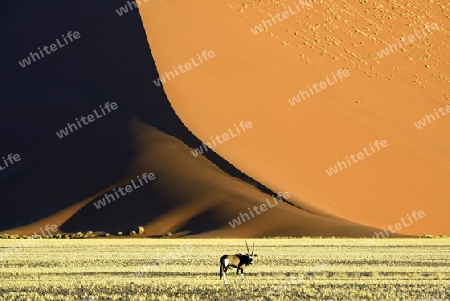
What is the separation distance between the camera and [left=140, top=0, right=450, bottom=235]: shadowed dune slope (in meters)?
39.9

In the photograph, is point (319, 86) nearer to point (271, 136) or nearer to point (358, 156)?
point (358, 156)

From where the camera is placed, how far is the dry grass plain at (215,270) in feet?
51.3

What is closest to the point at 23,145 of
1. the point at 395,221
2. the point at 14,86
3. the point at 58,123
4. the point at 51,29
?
the point at 58,123

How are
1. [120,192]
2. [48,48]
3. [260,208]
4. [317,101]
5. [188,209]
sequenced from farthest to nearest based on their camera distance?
1. [48,48]
2. [317,101]
3. [120,192]
4. [188,209]
5. [260,208]

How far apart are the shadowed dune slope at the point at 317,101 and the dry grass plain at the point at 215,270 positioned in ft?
22.4

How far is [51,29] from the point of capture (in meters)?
50.8

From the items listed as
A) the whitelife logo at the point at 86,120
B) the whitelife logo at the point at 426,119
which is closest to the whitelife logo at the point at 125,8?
the whitelife logo at the point at 86,120

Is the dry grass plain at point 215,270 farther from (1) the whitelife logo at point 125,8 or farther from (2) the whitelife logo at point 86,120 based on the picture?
(1) the whitelife logo at point 125,8

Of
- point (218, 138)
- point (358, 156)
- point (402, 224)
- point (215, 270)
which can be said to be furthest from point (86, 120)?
point (215, 270)

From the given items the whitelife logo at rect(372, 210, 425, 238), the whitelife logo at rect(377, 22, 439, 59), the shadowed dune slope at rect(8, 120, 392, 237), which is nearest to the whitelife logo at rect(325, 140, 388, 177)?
the whitelife logo at rect(372, 210, 425, 238)

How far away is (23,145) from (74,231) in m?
9.28

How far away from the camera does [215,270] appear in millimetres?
20766

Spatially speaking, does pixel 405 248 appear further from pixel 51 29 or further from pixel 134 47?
pixel 51 29

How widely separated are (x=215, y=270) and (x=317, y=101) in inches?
1062
